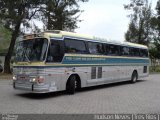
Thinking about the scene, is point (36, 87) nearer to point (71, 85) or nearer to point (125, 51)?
point (71, 85)

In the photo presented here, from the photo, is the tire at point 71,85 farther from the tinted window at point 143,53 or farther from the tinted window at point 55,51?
the tinted window at point 143,53

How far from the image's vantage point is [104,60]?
59.9 ft

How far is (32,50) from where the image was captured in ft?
46.4

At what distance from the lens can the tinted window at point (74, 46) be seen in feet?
49.6

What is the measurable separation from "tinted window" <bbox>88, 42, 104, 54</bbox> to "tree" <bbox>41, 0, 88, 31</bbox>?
525 inches

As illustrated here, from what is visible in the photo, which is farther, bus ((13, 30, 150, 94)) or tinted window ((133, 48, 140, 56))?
tinted window ((133, 48, 140, 56))

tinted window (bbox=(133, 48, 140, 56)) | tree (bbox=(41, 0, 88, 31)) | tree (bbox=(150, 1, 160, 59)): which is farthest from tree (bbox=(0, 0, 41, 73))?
tree (bbox=(150, 1, 160, 59))

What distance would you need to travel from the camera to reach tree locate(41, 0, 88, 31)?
30673 mm

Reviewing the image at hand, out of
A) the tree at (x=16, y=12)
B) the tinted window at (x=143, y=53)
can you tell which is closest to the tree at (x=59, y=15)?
the tree at (x=16, y=12)

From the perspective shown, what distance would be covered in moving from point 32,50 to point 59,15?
58.4 feet

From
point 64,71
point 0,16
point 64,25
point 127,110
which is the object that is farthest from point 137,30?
point 127,110

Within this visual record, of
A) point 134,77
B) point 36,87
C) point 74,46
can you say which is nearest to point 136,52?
point 134,77

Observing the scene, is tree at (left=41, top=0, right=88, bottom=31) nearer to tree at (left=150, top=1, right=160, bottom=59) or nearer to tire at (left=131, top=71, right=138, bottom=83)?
tire at (left=131, top=71, right=138, bottom=83)

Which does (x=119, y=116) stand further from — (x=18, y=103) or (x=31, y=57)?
(x=31, y=57)
